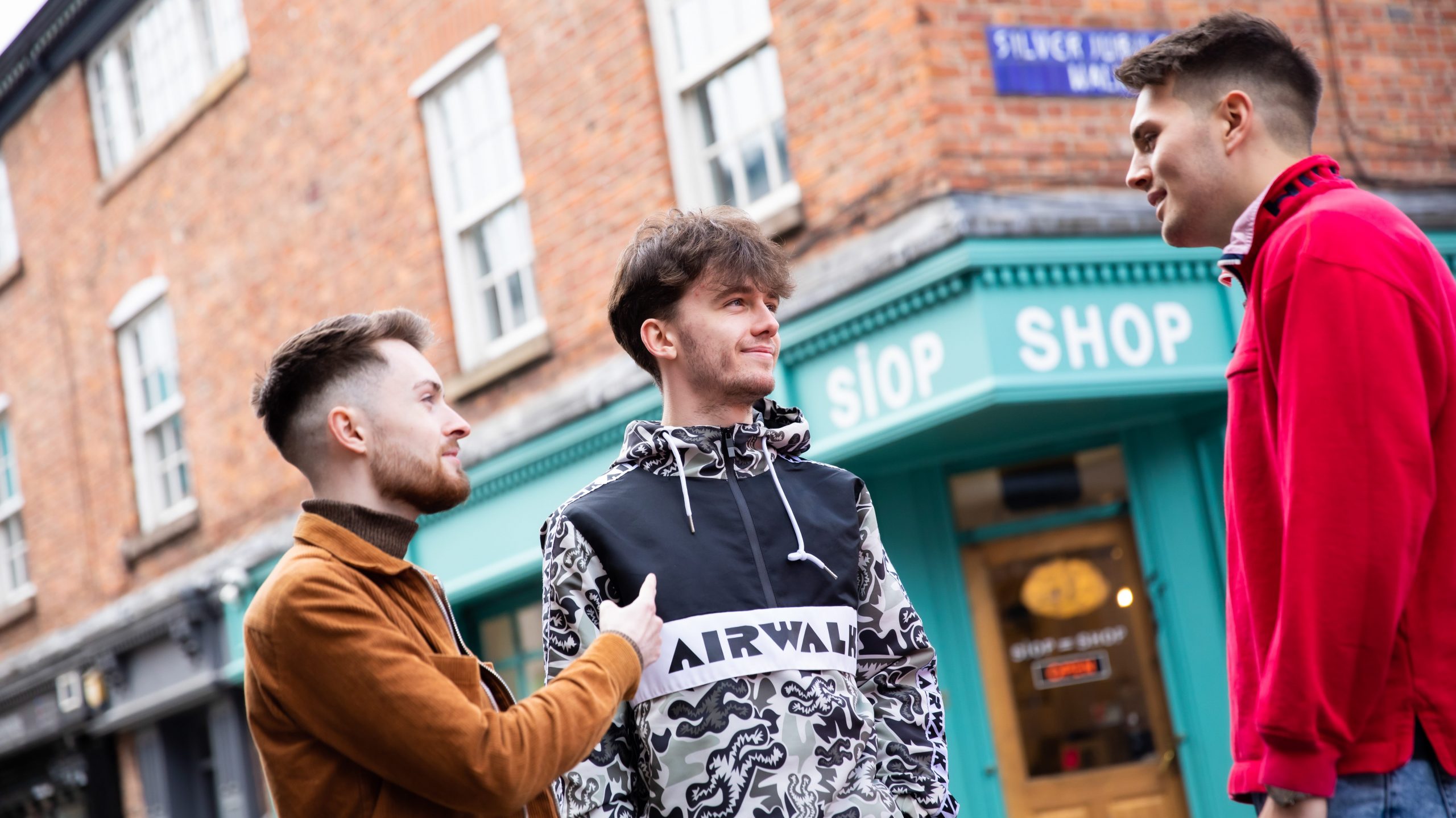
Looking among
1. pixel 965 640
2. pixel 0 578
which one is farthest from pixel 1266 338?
pixel 0 578

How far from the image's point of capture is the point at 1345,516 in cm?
197

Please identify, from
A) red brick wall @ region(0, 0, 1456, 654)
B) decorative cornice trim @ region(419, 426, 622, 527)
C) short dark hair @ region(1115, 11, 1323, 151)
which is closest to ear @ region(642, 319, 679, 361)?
short dark hair @ region(1115, 11, 1323, 151)

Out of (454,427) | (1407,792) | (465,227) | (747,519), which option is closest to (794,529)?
(747,519)

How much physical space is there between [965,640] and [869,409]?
1.38m

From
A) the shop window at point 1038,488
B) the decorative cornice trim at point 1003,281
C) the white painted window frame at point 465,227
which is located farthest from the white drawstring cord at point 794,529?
the white painted window frame at point 465,227

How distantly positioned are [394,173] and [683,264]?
7.69 meters

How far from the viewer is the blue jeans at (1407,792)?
1.96 m

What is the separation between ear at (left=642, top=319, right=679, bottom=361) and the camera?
9.19ft

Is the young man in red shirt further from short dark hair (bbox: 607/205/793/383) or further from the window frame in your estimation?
the window frame

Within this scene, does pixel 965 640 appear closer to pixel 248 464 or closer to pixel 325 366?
pixel 325 366

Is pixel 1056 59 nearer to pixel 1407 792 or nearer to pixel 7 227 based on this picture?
pixel 1407 792

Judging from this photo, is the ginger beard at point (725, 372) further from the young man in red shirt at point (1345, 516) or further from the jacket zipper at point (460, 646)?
the young man in red shirt at point (1345, 516)

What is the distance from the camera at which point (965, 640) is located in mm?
7453

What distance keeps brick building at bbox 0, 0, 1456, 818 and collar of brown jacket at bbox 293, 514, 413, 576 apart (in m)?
4.31
